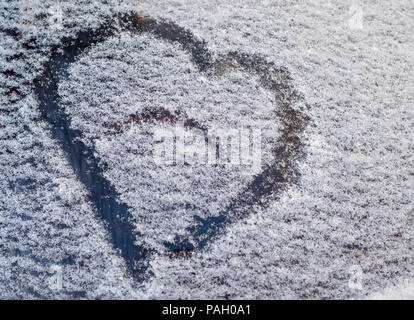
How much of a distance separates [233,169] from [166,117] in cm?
27

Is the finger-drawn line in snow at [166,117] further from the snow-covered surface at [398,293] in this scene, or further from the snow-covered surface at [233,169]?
the snow-covered surface at [398,293]

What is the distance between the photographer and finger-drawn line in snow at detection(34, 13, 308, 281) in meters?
0.86

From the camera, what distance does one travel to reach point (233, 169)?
904 millimetres

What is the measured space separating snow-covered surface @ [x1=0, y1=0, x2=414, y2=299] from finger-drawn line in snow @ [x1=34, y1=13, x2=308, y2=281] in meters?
0.03

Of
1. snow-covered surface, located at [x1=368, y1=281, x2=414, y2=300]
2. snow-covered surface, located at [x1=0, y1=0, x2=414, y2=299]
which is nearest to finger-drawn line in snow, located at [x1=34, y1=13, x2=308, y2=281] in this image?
snow-covered surface, located at [x1=0, y1=0, x2=414, y2=299]

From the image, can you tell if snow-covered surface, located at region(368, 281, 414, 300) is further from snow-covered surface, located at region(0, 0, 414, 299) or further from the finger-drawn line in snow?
the finger-drawn line in snow

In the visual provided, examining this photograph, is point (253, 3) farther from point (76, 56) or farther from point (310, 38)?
point (76, 56)

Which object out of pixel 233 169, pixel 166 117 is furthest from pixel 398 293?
pixel 166 117

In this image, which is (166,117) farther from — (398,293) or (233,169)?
(398,293)

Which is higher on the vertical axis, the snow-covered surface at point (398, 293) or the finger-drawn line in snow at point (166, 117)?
the finger-drawn line in snow at point (166, 117)

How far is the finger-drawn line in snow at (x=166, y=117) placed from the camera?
2.81ft

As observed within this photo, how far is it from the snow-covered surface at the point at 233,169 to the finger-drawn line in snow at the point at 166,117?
1.0 inches

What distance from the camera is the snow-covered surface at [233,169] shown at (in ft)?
2.76

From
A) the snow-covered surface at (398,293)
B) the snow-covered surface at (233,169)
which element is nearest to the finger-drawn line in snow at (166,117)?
the snow-covered surface at (233,169)
